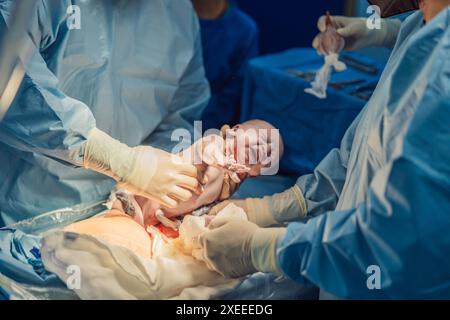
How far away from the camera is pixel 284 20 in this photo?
394cm

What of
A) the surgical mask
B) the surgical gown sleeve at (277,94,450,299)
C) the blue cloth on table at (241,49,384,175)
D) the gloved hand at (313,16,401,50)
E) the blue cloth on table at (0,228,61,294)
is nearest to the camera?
the surgical gown sleeve at (277,94,450,299)

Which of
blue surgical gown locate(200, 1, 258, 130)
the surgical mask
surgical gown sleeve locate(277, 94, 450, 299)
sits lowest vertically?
blue surgical gown locate(200, 1, 258, 130)

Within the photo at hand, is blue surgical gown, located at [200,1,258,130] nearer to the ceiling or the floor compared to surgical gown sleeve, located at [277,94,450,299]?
nearer to the floor

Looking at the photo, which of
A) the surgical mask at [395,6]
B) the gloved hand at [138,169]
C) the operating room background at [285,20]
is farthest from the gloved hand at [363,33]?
the operating room background at [285,20]

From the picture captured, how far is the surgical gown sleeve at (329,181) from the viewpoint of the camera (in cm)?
200

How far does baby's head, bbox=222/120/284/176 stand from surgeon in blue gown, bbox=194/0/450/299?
400 mm

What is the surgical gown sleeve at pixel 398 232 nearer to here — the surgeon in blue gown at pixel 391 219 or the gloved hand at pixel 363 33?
the surgeon in blue gown at pixel 391 219

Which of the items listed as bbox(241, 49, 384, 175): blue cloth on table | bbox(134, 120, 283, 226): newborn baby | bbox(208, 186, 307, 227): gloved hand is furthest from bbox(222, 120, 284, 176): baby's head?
bbox(241, 49, 384, 175): blue cloth on table

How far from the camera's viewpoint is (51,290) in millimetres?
1693

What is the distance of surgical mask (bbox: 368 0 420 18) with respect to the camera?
1.87 meters

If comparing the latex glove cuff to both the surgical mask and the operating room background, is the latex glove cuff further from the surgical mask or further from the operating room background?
the operating room background

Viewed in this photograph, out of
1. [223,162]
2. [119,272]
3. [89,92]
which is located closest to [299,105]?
[223,162]
